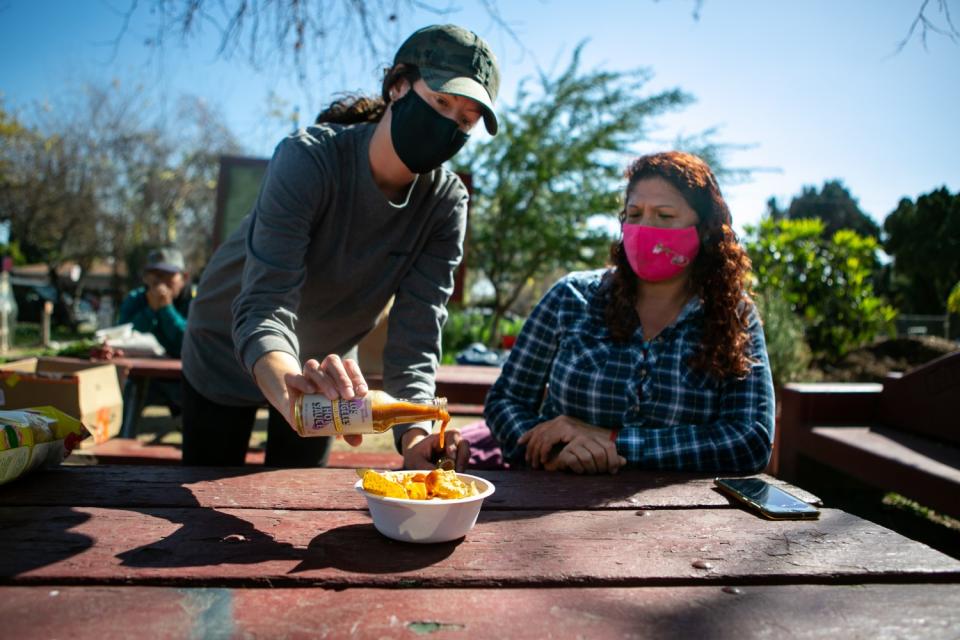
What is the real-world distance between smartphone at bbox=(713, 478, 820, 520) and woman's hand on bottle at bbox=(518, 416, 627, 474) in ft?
0.95

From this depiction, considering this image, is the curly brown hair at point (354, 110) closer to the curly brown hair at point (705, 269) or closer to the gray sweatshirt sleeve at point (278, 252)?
the gray sweatshirt sleeve at point (278, 252)

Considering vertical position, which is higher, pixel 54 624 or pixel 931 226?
pixel 931 226

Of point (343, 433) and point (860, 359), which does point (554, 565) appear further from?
point (860, 359)

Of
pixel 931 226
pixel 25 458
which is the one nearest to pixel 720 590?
pixel 25 458

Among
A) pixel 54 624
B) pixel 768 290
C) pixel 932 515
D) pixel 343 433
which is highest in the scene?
pixel 768 290

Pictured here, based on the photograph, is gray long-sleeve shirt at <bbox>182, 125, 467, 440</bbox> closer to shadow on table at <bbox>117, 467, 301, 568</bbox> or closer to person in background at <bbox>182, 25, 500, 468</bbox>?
person in background at <bbox>182, 25, 500, 468</bbox>

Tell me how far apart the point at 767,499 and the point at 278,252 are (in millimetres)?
1333

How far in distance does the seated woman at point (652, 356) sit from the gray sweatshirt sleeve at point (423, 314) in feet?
1.17

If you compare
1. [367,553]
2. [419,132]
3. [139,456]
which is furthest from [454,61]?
[139,456]

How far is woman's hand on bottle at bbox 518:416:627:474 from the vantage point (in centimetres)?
188

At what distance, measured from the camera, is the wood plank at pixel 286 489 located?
148cm

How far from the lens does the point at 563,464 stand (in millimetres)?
1909

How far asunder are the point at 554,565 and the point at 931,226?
4.29m

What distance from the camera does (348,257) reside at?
206 cm
